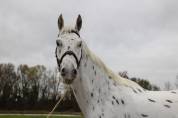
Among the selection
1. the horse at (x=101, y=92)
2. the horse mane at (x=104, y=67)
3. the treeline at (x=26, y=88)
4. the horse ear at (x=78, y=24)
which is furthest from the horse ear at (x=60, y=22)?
the treeline at (x=26, y=88)

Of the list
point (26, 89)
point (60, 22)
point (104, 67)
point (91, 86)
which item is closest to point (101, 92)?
point (91, 86)

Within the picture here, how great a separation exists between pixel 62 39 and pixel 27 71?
7166 centimetres

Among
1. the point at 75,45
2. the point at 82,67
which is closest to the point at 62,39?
the point at 75,45

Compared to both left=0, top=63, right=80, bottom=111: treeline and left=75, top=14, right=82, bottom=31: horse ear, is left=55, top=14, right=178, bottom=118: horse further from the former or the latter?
left=0, top=63, right=80, bottom=111: treeline

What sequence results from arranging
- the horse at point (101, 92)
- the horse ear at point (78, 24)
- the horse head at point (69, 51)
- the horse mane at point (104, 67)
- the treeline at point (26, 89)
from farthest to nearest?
1. the treeline at point (26, 89)
2. the horse mane at point (104, 67)
3. the horse ear at point (78, 24)
4. the horse at point (101, 92)
5. the horse head at point (69, 51)

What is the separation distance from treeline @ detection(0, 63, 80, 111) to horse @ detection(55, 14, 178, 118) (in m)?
47.2

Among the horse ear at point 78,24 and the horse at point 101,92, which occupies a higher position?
the horse ear at point 78,24

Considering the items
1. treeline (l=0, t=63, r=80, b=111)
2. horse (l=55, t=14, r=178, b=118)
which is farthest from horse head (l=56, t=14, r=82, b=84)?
treeline (l=0, t=63, r=80, b=111)

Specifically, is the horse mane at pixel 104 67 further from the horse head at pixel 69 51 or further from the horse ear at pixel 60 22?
the horse ear at pixel 60 22

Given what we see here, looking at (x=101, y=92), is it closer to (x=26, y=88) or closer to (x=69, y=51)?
(x=69, y=51)

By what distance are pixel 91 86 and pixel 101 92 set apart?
0.17m

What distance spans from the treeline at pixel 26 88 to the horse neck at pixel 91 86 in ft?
155

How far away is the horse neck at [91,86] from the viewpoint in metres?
4.99

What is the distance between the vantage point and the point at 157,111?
506 centimetres
